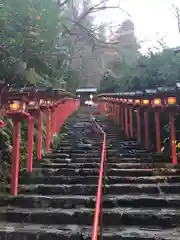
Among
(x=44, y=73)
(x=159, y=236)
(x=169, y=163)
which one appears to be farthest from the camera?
(x=44, y=73)

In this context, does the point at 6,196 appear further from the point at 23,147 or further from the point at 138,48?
→ the point at 138,48

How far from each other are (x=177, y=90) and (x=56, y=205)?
3.93 m

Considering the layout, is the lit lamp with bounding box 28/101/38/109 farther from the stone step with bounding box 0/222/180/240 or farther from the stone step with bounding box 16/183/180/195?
the stone step with bounding box 0/222/180/240

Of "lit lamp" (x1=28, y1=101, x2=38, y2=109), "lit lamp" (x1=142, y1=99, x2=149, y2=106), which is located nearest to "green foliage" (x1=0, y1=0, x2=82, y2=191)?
"lit lamp" (x1=28, y1=101, x2=38, y2=109)

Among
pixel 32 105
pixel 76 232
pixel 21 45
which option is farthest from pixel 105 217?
pixel 21 45

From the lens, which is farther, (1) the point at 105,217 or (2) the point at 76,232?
(1) the point at 105,217

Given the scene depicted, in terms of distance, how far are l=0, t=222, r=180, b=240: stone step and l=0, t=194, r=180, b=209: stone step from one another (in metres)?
0.71

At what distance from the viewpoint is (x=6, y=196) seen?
5652 millimetres

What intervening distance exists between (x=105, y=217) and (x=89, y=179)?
1.69 metres

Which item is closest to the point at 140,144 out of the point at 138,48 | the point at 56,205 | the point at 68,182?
the point at 68,182

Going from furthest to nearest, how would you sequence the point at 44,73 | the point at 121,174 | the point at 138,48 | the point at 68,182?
the point at 138,48, the point at 44,73, the point at 121,174, the point at 68,182

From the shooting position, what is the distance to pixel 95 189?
19.9 ft

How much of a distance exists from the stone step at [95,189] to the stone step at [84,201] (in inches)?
14.9

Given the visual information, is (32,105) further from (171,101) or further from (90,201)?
(171,101)
